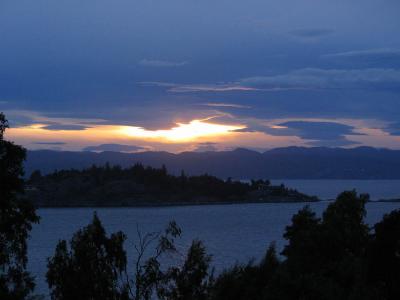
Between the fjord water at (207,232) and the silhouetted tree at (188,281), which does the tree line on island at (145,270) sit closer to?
the silhouetted tree at (188,281)

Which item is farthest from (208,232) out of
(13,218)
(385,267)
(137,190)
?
(137,190)

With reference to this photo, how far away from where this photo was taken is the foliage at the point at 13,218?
39.2 ft

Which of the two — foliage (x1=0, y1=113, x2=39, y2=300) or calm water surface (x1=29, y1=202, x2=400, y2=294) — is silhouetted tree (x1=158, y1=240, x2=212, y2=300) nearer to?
foliage (x1=0, y1=113, x2=39, y2=300)

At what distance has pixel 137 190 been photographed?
154125 mm

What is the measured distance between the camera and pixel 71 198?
491 feet

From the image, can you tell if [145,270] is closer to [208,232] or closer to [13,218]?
[13,218]

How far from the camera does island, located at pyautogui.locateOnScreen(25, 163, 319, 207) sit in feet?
490

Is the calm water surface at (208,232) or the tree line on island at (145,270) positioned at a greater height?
the tree line on island at (145,270)

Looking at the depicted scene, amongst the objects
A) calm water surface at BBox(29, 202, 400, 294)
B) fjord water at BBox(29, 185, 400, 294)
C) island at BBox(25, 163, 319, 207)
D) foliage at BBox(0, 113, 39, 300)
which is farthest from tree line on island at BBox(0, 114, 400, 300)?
island at BBox(25, 163, 319, 207)

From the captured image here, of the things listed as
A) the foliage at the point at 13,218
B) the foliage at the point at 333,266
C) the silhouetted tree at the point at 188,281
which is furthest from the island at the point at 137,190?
the foliage at the point at 13,218

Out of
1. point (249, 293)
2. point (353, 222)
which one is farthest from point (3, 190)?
point (353, 222)

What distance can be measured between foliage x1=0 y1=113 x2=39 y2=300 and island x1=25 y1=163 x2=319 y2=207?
135 metres

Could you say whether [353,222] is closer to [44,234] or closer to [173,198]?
[44,234]

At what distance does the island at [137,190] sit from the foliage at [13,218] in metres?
135
